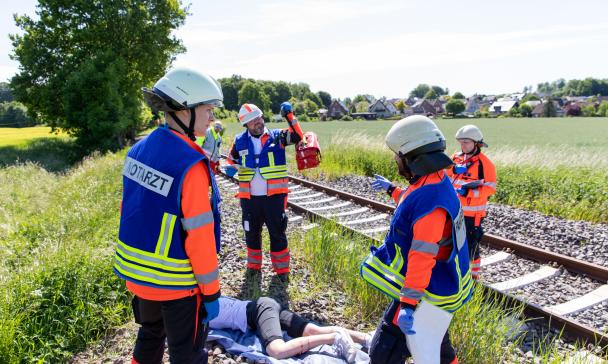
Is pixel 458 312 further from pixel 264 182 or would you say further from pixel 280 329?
pixel 264 182

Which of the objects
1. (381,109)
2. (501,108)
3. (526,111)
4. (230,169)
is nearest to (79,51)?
(230,169)

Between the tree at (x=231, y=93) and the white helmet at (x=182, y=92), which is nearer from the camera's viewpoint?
the white helmet at (x=182, y=92)

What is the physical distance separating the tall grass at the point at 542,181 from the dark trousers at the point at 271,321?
7.21 m

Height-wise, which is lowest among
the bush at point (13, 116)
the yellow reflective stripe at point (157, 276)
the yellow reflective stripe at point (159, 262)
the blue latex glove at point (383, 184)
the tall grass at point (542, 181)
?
the tall grass at point (542, 181)

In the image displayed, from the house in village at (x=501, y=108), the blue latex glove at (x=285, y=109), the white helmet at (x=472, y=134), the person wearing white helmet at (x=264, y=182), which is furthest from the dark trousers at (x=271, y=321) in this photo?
the house in village at (x=501, y=108)

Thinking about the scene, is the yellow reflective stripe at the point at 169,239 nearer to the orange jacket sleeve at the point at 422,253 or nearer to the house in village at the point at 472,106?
the orange jacket sleeve at the point at 422,253

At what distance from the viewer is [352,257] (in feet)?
16.4

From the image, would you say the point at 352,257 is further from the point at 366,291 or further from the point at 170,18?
the point at 170,18

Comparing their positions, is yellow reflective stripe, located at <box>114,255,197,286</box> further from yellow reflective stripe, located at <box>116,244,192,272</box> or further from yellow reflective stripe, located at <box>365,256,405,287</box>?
yellow reflective stripe, located at <box>365,256,405,287</box>

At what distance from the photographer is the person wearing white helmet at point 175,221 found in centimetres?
236

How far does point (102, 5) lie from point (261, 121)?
23671mm

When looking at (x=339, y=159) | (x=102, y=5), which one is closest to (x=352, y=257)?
(x=339, y=159)

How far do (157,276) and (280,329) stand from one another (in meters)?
1.63

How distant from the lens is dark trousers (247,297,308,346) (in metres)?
3.65
